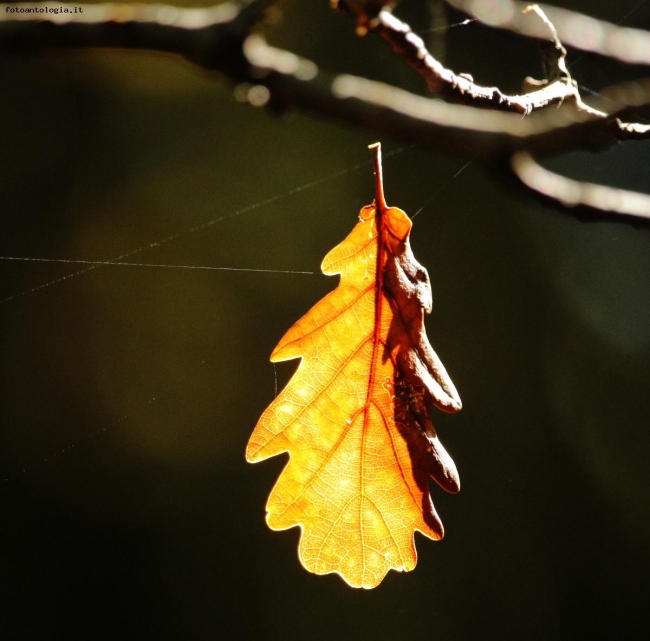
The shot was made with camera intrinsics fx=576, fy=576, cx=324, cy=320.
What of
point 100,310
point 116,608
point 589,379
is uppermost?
point 100,310

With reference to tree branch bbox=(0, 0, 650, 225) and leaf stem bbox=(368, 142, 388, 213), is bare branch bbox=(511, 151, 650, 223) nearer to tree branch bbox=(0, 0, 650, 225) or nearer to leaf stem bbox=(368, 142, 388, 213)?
tree branch bbox=(0, 0, 650, 225)

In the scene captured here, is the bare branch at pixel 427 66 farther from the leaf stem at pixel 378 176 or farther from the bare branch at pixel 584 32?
the leaf stem at pixel 378 176

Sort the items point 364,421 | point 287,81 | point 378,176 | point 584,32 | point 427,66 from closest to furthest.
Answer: point 287,81
point 427,66
point 584,32
point 378,176
point 364,421

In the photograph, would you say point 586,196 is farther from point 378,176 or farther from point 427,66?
point 378,176

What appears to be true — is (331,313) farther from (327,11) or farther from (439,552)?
(327,11)

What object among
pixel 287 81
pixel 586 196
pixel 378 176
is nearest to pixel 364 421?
pixel 378 176

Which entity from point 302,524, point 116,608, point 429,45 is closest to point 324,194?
point 429,45

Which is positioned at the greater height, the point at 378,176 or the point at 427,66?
the point at 427,66
